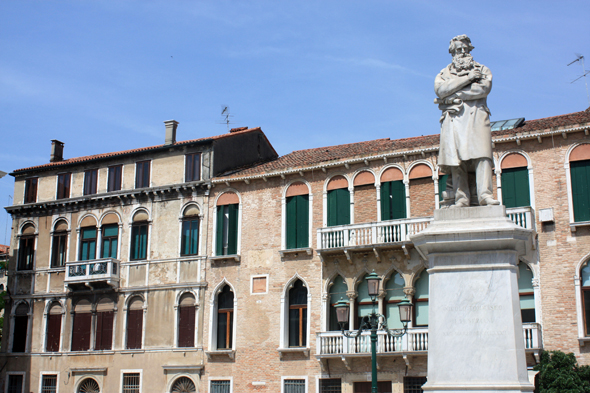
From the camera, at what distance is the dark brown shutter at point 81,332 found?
30984 mm

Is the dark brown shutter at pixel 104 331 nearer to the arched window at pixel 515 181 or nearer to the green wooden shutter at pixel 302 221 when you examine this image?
the green wooden shutter at pixel 302 221

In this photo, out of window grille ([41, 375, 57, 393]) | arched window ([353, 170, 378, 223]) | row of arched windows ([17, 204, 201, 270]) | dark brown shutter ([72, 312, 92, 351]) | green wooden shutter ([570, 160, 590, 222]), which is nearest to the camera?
green wooden shutter ([570, 160, 590, 222])

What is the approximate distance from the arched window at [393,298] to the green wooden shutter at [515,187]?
4540 millimetres

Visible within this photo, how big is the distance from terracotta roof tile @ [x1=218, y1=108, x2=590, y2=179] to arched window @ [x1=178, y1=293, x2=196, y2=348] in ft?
16.9

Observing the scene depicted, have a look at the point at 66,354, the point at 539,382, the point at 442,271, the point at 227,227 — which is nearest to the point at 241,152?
the point at 227,227

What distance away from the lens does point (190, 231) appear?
30.0 metres

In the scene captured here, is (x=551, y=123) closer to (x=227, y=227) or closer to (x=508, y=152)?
(x=508, y=152)

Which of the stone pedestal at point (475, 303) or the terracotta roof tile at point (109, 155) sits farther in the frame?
the terracotta roof tile at point (109, 155)

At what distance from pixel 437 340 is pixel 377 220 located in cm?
1815

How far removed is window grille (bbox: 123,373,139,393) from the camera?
96.6 ft

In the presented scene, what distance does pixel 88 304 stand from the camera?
103 feet

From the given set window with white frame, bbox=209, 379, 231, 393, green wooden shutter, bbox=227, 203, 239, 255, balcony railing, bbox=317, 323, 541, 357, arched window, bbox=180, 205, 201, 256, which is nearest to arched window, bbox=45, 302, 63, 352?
arched window, bbox=180, 205, 201, 256

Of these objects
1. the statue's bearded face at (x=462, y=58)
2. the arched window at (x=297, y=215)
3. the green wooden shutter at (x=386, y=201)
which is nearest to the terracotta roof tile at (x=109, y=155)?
the arched window at (x=297, y=215)

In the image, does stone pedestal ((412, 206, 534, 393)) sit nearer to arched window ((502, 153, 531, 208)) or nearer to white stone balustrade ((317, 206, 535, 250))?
white stone balustrade ((317, 206, 535, 250))
